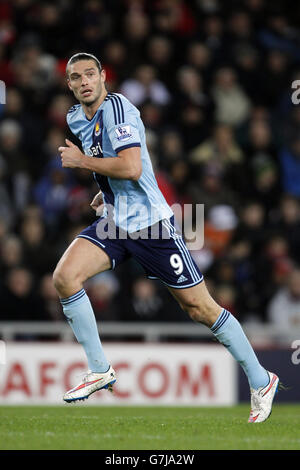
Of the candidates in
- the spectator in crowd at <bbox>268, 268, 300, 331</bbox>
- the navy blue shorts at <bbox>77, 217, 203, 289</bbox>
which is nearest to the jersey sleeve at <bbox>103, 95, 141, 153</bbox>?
the navy blue shorts at <bbox>77, 217, 203, 289</bbox>

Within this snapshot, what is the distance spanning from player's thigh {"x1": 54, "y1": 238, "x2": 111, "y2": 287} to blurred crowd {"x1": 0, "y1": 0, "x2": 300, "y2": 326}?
491 cm

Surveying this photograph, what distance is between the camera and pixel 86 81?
704 cm

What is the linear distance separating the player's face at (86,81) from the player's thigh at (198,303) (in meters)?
1.43

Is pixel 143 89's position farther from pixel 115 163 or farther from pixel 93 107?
pixel 115 163

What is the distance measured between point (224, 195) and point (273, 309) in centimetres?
163

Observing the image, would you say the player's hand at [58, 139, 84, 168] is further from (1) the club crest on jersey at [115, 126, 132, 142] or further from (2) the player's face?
(2) the player's face

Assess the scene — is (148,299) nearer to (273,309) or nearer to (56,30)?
(273,309)

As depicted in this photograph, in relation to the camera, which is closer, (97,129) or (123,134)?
(123,134)

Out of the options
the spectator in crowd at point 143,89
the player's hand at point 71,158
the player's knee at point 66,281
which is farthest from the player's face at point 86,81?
the spectator in crowd at point 143,89

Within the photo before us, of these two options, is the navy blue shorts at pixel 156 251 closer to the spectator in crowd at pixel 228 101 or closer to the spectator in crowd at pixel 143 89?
the spectator in crowd at pixel 143 89

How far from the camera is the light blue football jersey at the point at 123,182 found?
23.0ft

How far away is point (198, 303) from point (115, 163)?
1122 millimetres

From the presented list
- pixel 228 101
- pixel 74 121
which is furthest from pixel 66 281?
pixel 228 101
